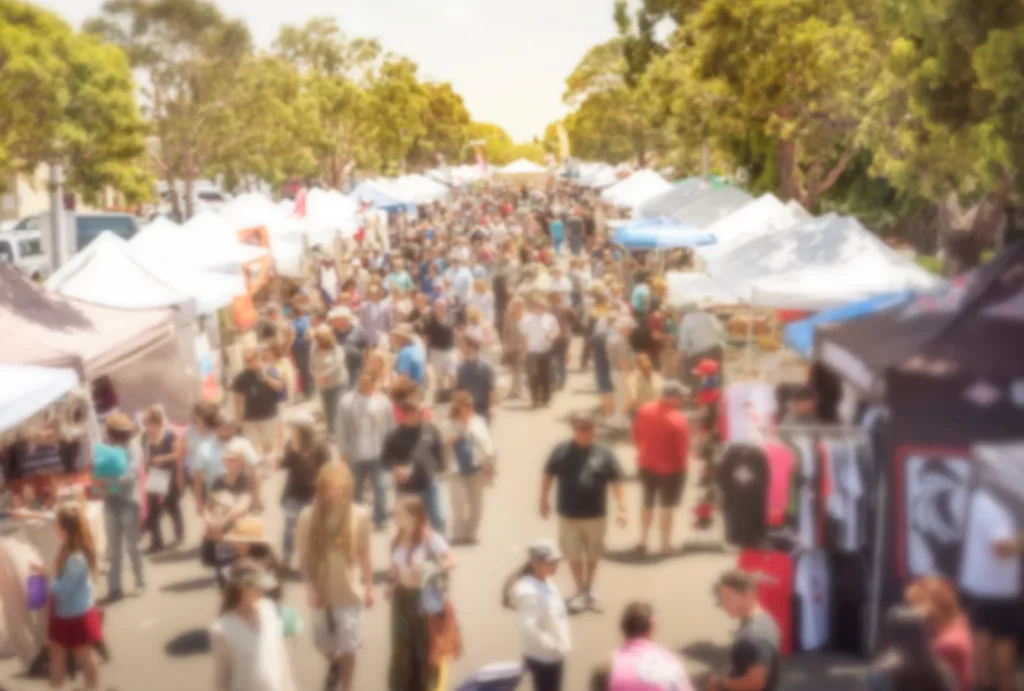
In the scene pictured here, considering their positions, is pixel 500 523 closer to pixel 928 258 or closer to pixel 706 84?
pixel 706 84

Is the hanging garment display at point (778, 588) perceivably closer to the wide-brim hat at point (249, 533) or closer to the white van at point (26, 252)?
the wide-brim hat at point (249, 533)

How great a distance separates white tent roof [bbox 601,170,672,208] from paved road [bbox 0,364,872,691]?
23525 mm

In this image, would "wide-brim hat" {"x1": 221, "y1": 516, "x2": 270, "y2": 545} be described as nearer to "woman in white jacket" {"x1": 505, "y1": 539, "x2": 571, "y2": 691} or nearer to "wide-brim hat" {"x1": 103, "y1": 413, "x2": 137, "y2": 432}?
"woman in white jacket" {"x1": 505, "y1": 539, "x2": 571, "y2": 691}

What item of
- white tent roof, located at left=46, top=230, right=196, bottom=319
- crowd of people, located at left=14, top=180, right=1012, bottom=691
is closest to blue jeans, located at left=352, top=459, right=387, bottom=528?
crowd of people, located at left=14, top=180, right=1012, bottom=691

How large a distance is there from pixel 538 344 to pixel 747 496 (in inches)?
332

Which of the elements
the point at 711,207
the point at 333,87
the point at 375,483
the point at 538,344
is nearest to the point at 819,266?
the point at 538,344

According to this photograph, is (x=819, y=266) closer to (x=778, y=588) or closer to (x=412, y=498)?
(x=778, y=588)

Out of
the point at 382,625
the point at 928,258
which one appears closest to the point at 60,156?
the point at 382,625

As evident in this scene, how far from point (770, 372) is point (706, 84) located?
35.5 ft

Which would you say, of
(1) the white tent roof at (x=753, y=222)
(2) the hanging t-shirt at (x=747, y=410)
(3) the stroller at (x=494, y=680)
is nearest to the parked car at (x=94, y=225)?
(1) the white tent roof at (x=753, y=222)

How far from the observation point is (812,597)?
8.79 meters

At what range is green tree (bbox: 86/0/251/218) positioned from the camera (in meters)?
44.5

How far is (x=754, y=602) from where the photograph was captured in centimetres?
644

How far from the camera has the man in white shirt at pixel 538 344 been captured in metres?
17.1
